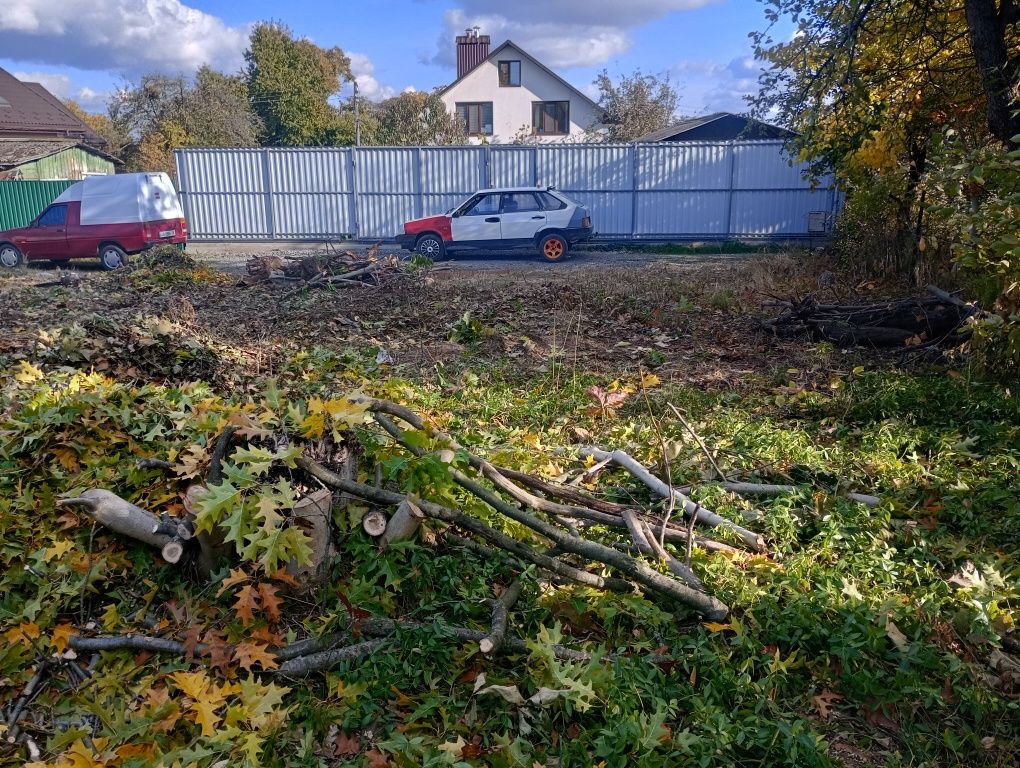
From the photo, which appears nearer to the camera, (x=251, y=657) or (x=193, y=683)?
(x=193, y=683)

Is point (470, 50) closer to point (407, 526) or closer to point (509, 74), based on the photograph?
point (509, 74)

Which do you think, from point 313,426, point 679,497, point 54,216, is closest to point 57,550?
point 313,426

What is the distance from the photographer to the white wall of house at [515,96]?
131ft

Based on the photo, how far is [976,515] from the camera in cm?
428

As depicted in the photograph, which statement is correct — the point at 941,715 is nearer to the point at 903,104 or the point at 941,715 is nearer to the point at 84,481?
the point at 84,481

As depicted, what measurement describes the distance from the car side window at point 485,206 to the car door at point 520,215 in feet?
0.51

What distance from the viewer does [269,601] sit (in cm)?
311

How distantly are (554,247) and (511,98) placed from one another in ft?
84.7

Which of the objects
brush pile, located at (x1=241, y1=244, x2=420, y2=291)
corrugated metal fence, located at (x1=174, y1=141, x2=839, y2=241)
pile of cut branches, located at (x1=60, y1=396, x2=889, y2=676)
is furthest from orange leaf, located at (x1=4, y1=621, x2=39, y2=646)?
corrugated metal fence, located at (x1=174, y1=141, x2=839, y2=241)

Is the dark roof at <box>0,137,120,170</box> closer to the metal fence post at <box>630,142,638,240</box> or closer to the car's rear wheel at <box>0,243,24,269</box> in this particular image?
the car's rear wheel at <box>0,243,24,269</box>

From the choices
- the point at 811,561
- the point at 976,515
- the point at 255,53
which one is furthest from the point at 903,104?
the point at 255,53

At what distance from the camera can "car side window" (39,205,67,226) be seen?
16984 mm

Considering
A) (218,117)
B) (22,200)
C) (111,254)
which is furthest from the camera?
(218,117)

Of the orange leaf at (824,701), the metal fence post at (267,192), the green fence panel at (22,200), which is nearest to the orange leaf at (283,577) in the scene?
the orange leaf at (824,701)
